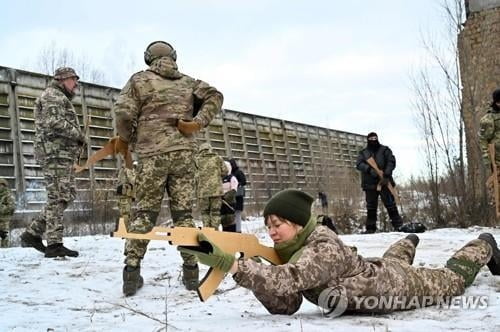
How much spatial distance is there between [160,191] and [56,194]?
202cm

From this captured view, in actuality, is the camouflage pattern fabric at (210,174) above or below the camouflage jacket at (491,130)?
below

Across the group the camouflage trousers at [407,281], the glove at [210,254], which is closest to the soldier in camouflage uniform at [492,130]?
the camouflage trousers at [407,281]

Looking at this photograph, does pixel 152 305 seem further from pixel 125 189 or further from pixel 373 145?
pixel 373 145

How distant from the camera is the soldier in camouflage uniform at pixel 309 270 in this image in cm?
245

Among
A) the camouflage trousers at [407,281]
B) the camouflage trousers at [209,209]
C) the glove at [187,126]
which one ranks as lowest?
the camouflage trousers at [407,281]

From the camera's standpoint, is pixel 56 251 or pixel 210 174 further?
pixel 210 174

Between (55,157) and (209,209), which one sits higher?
(55,157)

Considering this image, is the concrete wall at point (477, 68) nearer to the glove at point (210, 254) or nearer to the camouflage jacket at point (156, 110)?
the camouflage jacket at point (156, 110)

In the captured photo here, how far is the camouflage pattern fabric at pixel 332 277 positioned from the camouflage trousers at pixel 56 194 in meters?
3.35

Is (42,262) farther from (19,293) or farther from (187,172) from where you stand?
(187,172)

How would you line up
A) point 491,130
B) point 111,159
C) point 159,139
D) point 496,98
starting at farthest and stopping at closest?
point 111,159 < point 491,130 < point 496,98 < point 159,139

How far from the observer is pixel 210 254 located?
2283 mm

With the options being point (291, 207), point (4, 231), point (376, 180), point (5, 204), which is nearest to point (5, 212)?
point (5, 204)

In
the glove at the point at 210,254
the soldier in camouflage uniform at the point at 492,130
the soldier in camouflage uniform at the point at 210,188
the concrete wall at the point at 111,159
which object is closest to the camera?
the glove at the point at 210,254
